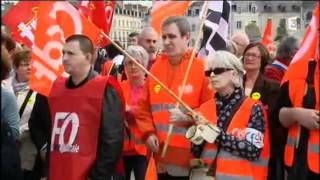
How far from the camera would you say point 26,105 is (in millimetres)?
6656

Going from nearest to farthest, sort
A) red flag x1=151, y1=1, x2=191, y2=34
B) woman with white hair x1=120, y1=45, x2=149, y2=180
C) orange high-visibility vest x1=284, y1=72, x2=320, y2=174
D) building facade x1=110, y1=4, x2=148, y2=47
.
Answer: orange high-visibility vest x1=284, y1=72, x2=320, y2=174 < red flag x1=151, y1=1, x2=191, y2=34 < woman with white hair x1=120, y1=45, x2=149, y2=180 < building facade x1=110, y1=4, x2=148, y2=47

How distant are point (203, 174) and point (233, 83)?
71 cm

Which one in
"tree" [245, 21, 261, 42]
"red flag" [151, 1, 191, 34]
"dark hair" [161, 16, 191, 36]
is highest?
"red flag" [151, 1, 191, 34]

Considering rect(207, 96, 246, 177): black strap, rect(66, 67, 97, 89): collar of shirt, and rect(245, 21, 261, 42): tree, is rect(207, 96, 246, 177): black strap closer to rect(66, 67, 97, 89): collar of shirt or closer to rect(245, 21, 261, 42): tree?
rect(66, 67, 97, 89): collar of shirt

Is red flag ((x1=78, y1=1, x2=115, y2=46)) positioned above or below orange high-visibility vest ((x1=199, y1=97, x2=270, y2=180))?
above

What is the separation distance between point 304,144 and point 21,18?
2355 millimetres

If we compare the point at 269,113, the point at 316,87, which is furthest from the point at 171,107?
the point at 316,87

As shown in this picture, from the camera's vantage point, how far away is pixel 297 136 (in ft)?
17.7

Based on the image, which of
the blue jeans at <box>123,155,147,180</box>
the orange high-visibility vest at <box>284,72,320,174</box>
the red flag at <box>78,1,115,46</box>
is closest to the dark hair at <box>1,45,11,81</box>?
the red flag at <box>78,1,115,46</box>

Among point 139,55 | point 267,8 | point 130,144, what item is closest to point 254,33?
point 139,55

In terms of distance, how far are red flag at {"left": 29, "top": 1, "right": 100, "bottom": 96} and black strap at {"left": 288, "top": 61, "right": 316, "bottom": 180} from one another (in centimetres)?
172

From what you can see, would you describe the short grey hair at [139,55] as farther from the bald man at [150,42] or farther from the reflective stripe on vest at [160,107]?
the bald man at [150,42]

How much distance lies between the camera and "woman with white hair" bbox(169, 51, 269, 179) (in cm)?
528

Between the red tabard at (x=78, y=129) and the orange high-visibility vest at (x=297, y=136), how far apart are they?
1420mm
